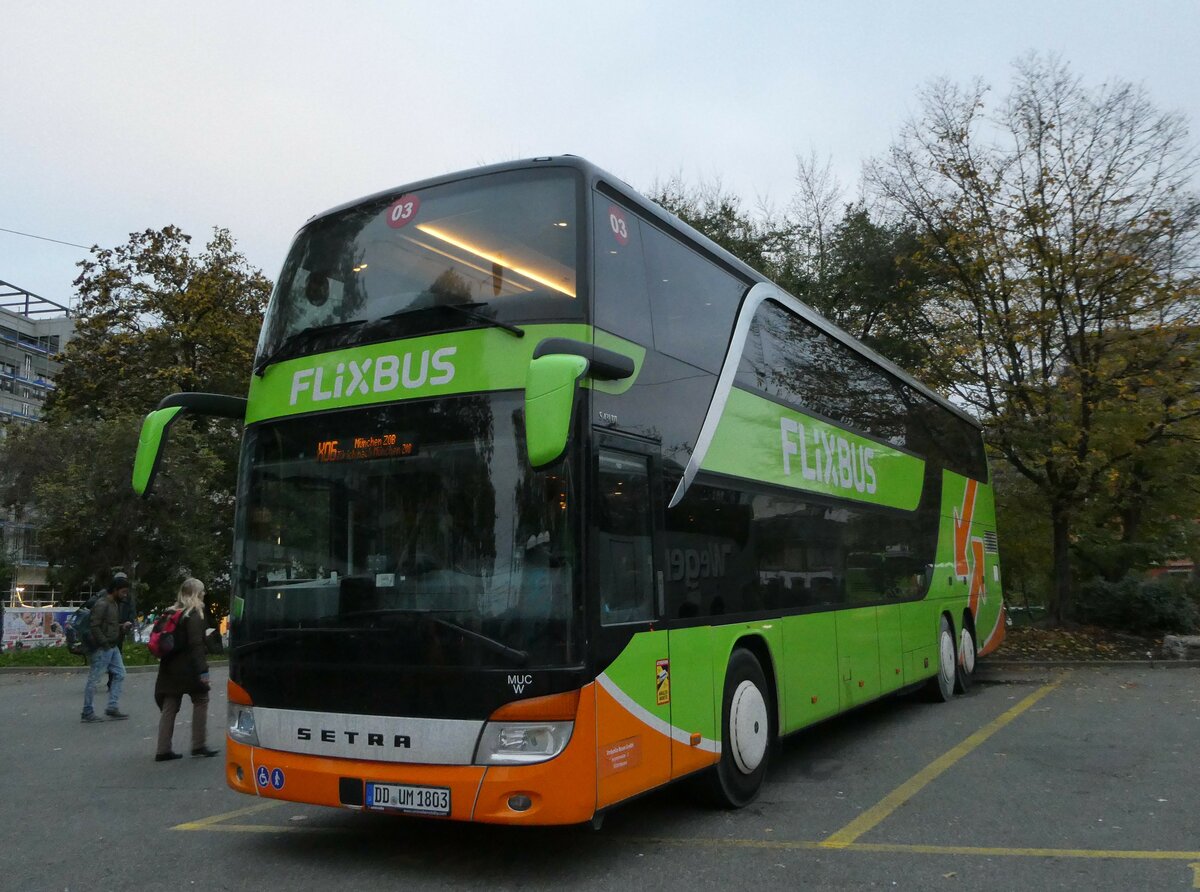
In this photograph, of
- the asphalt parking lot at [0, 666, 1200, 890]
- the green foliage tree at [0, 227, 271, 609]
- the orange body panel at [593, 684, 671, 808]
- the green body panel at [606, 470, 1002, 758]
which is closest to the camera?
the orange body panel at [593, 684, 671, 808]

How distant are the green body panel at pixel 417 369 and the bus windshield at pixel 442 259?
0.13 meters

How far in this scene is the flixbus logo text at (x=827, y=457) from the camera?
29.3ft

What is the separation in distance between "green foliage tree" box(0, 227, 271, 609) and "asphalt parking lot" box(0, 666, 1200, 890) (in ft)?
56.7

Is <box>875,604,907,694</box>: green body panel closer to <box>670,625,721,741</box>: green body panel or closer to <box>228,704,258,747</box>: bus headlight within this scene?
<box>670,625,721,741</box>: green body panel

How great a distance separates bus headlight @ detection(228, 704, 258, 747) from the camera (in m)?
6.20

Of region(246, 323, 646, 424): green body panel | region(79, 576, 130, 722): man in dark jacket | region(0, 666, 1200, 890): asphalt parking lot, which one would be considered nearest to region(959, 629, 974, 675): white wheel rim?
region(0, 666, 1200, 890): asphalt parking lot

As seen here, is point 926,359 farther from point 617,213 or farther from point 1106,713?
point 617,213

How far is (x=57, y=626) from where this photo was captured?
103ft

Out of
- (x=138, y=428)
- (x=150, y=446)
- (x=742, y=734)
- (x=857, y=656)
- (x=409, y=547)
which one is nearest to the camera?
(x=409, y=547)

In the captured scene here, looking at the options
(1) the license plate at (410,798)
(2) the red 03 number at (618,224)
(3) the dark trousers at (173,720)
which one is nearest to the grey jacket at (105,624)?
(3) the dark trousers at (173,720)

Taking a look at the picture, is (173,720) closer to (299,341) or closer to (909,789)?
(299,341)

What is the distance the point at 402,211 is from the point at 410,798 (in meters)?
3.69

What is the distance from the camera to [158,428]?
6.50m

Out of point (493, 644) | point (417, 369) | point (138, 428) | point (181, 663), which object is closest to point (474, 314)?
point (417, 369)
